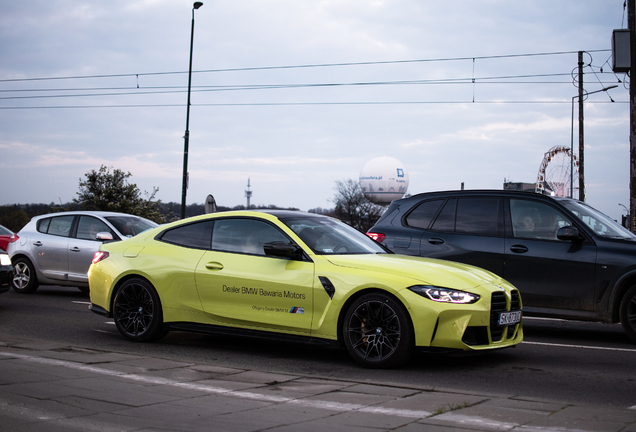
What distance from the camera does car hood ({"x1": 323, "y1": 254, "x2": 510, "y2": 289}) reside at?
6082 mm

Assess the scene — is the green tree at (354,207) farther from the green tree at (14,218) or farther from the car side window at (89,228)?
the car side window at (89,228)

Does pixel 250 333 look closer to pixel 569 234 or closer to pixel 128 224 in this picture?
pixel 569 234

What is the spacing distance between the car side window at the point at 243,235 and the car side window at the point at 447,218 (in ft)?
10.2

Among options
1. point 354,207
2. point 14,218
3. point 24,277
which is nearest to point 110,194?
point 14,218

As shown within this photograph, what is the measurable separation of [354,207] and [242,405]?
8664cm

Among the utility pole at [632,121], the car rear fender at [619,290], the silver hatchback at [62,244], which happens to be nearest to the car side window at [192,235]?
the car rear fender at [619,290]

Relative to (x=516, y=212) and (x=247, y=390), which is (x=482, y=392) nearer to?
(x=247, y=390)

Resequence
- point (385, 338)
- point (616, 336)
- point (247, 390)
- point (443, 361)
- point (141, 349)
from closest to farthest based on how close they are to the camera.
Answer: point (247, 390)
point (385, 338)
point (443, 361)
point (141, 349)
point (616, 336)

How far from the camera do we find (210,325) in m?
7.11

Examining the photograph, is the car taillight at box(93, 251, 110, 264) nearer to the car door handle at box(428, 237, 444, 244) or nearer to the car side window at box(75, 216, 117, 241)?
the car door handle at box(428, 237, 444, 244)

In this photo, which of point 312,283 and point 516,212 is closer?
point 312,283

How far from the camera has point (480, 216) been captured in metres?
9.11

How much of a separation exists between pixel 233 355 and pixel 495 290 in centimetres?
280

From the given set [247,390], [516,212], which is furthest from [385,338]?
[516,212]
